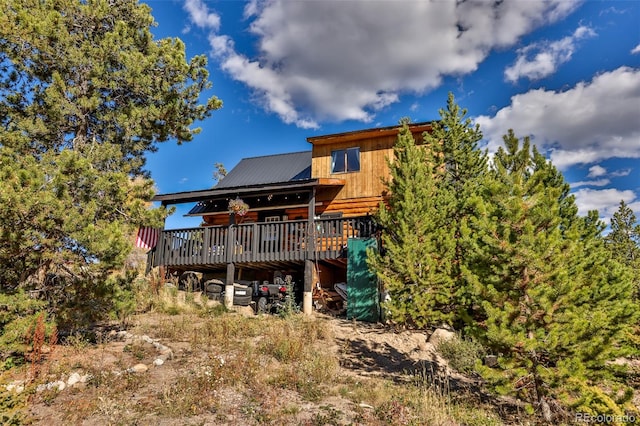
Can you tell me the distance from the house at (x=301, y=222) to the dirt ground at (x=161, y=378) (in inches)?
169

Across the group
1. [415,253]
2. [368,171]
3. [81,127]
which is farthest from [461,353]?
[81,127]

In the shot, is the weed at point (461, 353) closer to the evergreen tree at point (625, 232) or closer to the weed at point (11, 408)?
the weed at point (11, 408)

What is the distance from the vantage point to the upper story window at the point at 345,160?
1725 cm

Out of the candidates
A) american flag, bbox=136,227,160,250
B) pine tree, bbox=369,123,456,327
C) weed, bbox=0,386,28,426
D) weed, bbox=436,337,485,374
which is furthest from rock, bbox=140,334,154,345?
american flag, bbox=136,227,160,250

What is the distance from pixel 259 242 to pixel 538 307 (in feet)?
37.2

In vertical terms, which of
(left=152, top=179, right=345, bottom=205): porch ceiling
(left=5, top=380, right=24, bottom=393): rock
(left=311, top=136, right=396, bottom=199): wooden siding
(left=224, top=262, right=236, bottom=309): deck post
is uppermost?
(left=311, top=136, right=396, bottom=199): wooden siding

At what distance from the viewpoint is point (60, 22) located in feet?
28.3

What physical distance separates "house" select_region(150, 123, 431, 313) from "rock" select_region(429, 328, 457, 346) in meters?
3.72

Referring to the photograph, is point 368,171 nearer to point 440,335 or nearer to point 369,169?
point 369,169

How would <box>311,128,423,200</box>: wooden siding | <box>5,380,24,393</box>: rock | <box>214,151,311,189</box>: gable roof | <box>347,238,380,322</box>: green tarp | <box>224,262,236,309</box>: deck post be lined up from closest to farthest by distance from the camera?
1. <box>5,380,24,393</box>: rock
2. <box>347,238,380,322</box>: green tarp
3. <box>224,262,236,309</box>: deck post
4. <box>311,128,423,200</box>: wooden siding
5. <box>214,151,311,189</box>: gable roof

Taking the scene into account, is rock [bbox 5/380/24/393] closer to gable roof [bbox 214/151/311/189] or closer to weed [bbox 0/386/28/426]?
weed [bbox 0/386/28/426]

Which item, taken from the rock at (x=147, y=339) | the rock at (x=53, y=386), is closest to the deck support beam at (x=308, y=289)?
the rock at (x=147, y=339)

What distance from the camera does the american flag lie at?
51.2 feet

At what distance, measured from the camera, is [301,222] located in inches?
587
